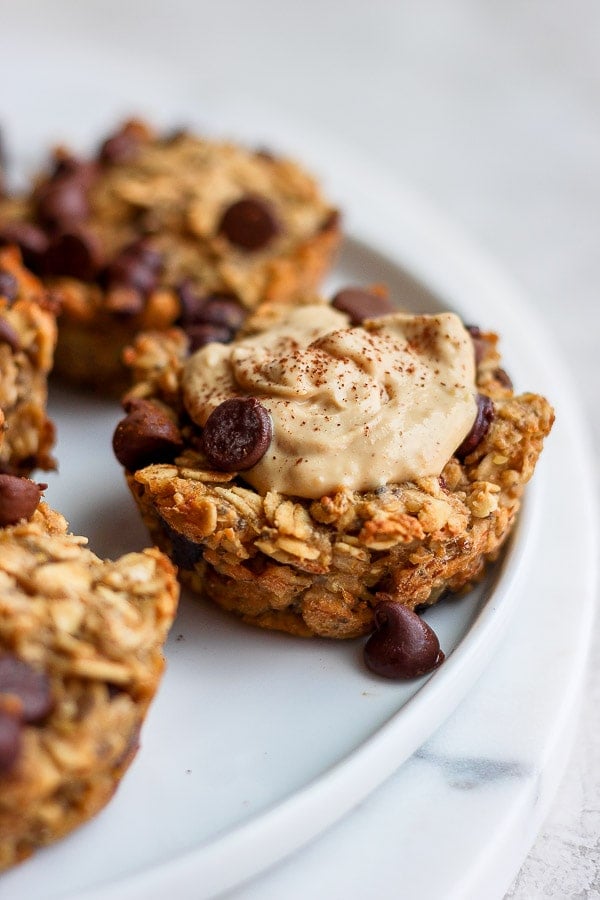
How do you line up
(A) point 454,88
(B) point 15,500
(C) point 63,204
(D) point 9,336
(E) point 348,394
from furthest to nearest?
1. (A) point 454,88
2. (C) point 63,204
3. (D) point 9,336
4. (E) point 348,394
5. (B) point 15,500

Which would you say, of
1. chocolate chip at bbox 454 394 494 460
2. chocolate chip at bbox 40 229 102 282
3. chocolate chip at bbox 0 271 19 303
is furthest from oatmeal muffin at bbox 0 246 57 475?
chocolate chip at bbox 454 394 494 460

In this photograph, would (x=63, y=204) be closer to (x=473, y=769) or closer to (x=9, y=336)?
(x=9, y=336)

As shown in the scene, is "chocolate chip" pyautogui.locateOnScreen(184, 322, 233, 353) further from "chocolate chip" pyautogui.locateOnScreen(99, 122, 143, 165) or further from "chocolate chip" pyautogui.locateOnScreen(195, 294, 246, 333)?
"chocolate chip" pyautogui.locateOnScreen(99, 122, 143, 165)

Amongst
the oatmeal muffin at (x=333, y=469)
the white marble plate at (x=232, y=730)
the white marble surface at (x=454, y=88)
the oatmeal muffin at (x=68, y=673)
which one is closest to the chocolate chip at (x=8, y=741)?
the oatmeal muffin at (x=68, y=673)

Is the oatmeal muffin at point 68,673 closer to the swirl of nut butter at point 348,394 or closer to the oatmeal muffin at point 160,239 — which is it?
the swirl of nut butter at point 348,394

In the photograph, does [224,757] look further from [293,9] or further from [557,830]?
[293,9]

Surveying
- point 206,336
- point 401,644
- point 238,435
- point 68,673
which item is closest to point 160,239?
point 206,336

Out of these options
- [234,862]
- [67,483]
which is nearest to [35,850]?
[234,862]
